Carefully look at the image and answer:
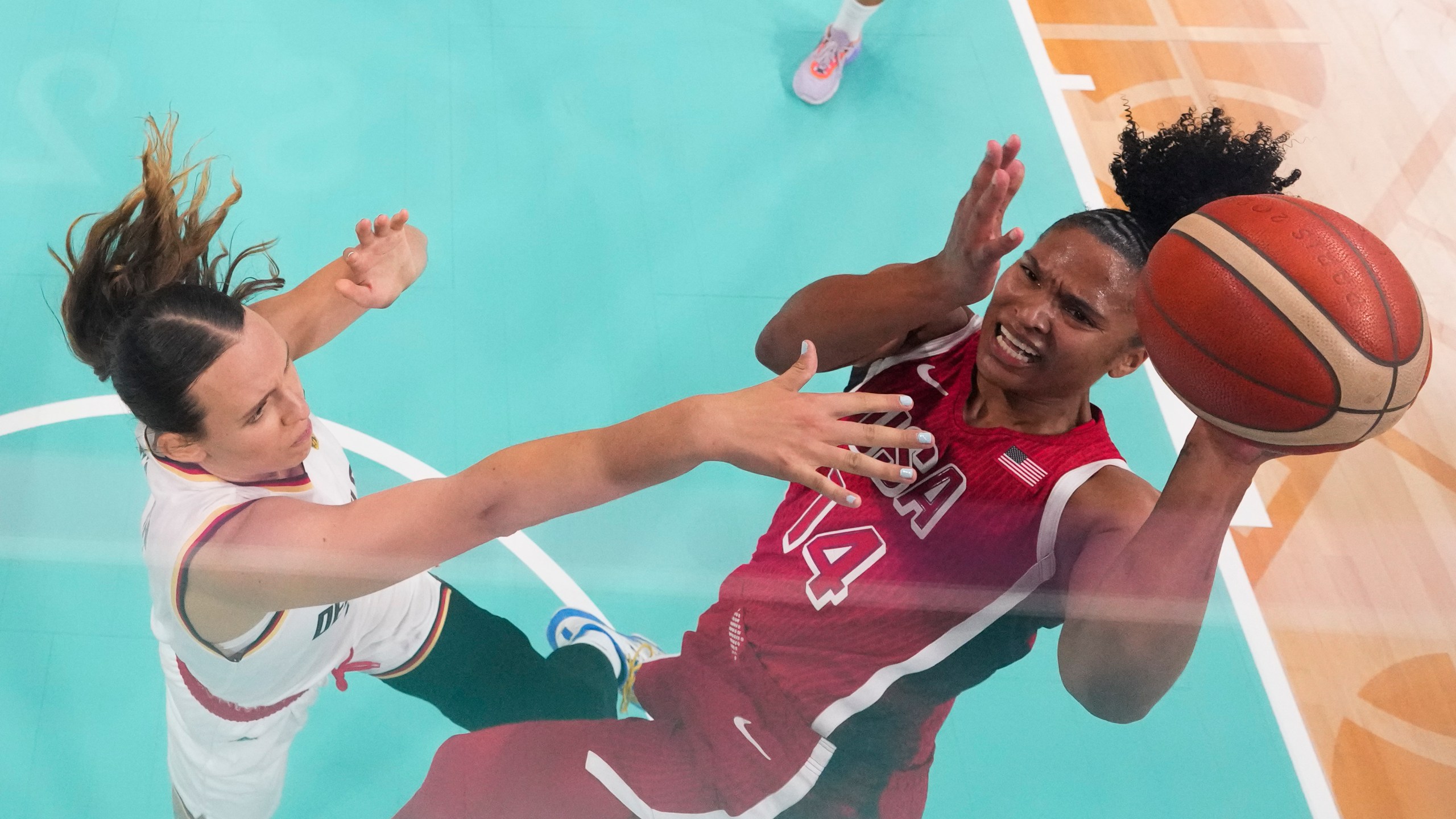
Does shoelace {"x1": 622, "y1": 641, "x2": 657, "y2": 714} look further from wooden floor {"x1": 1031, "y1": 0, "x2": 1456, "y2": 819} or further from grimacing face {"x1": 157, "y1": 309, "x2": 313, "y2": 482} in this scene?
wooden floor {"x1": 1031, "y1": 0, "x2": 1456, "y2": 819}

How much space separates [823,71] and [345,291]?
1830 mm

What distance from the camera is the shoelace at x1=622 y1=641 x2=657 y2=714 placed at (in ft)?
6.45

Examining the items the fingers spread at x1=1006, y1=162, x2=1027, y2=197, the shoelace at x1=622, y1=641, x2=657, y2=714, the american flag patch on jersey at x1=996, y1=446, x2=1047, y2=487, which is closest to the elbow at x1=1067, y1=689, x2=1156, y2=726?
the american flag patch on jersey at x1=996, y1=446, x2=1047, y2=487

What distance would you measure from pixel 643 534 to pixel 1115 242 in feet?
4.28

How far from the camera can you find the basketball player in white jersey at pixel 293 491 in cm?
121

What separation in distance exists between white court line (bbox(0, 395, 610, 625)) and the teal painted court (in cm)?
2

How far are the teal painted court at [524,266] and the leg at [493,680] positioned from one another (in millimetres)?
128

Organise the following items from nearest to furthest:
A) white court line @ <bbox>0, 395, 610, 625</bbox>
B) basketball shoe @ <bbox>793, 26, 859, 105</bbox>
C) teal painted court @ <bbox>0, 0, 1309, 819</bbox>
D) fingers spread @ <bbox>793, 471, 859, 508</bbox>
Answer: fingers spread @ <bbox>793, 471, 859, 508</bbox>, teal painted court @ <bbox>0, 0, 1309, 819</bbox>, white court line @ <bbox>0, 395, 610, 625</bbox>, basketball shoe @ <bbox>793, 26, 859, 105</bbox>

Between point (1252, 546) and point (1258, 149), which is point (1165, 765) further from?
point (1258, 149)

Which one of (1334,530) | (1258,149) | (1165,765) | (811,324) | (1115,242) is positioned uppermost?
(1258,149)

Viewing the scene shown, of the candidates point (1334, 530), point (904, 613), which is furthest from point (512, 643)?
point (1334, 530)

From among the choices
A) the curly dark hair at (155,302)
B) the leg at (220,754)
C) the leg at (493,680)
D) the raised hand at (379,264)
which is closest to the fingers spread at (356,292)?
the raised hand at (379,264)

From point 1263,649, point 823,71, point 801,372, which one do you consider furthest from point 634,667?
point 823,71

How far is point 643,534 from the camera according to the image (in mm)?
2404
